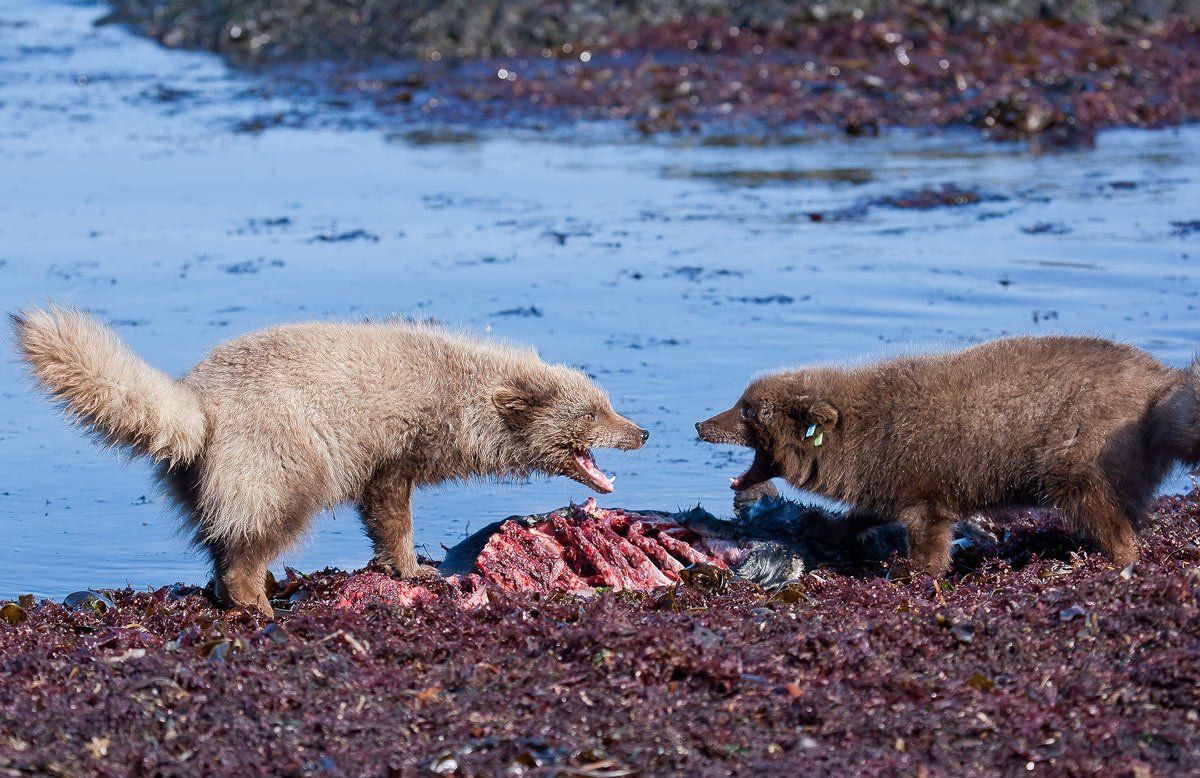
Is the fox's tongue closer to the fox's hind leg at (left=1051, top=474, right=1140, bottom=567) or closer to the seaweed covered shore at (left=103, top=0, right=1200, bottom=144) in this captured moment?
the fox's hind leg at (left=1051, top=474, right=1140, bottom=567)

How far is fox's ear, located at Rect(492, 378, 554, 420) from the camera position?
24.4 ft

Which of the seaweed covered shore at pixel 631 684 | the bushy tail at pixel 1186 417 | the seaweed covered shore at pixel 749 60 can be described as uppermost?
the seaweed covered shore at pixel 749 60

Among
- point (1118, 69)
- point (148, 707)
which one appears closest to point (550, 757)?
point (148, 707)

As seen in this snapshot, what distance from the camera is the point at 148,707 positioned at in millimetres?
5051

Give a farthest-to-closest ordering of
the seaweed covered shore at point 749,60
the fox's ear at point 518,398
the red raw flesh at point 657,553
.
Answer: the seaweed covered shore at point 749,60
the fox's ear at point 518,398
the red raw flesh at point 657,553

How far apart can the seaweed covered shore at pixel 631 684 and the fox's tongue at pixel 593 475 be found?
1.34m

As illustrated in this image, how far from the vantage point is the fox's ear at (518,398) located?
7441 mm

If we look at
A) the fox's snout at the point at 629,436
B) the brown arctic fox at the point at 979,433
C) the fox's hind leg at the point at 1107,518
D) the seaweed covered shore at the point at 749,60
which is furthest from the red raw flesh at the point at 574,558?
the seaweed covered shore at the point at 749,60

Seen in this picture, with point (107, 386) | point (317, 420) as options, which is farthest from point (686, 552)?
point (107, 386)

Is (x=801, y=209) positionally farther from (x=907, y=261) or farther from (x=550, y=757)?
(x=550, y=757)

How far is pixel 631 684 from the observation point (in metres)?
5.15

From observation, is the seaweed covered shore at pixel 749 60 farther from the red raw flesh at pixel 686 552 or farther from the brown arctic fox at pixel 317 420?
the red raw flesh at pixel 686 552

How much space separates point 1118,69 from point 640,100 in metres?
7.07

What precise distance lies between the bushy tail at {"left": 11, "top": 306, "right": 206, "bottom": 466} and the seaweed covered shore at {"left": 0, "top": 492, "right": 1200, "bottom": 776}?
2.48 feet
